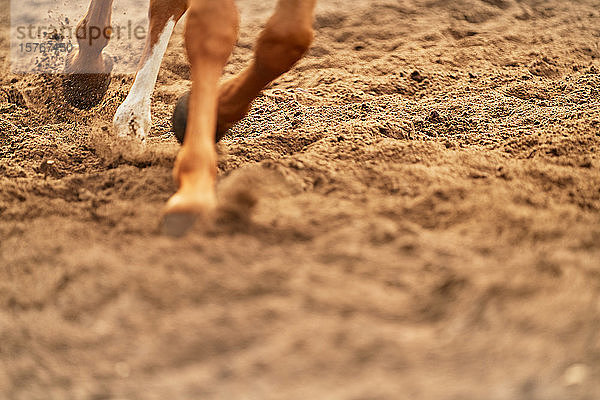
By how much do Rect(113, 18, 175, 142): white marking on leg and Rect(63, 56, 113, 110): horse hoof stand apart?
674 mm

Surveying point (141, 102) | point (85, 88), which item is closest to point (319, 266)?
point (141, 102)

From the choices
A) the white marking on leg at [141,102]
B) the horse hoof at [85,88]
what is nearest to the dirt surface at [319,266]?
the white marking on leg at [141,102]

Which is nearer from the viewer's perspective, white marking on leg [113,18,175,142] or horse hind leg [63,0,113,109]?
white marking on leg [113,18,175,142]

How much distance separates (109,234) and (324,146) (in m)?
1.00

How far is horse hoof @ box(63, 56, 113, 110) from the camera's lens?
314 cm

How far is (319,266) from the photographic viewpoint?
1419mm

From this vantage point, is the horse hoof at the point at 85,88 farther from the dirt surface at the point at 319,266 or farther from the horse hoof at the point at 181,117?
the horse hoof at the point at 181,117

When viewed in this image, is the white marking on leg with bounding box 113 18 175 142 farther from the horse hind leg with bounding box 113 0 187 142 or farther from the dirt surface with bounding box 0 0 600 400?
the dirt surface with bounding box 0 0 600 400

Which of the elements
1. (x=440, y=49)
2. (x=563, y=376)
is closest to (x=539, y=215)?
(x=563, y=376)

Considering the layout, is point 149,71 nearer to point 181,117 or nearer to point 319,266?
point 181,117

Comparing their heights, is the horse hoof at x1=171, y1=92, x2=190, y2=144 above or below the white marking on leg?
below

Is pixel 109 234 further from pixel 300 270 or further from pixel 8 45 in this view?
pixel 8 45

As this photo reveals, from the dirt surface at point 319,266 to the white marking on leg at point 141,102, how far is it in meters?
0.10

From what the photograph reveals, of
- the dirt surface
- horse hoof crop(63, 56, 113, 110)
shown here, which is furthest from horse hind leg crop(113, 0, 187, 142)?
horse hoof crop(63, 56, 113, 110)
